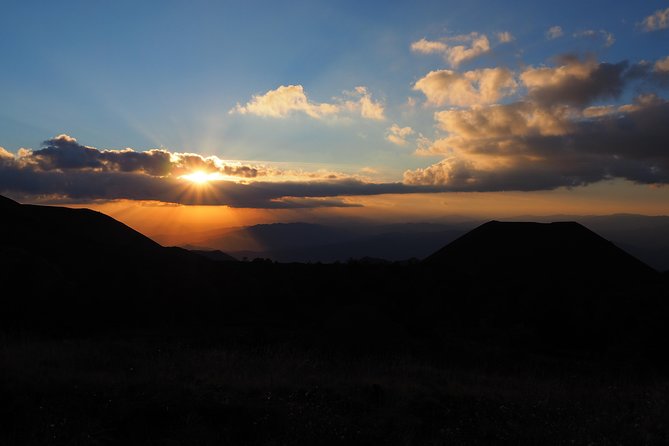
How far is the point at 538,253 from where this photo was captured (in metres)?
44.5

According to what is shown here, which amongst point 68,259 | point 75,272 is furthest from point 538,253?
point 68,259

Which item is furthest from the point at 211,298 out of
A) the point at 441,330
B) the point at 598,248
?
the point at 598,248

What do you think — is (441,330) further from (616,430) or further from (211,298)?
(616,430)

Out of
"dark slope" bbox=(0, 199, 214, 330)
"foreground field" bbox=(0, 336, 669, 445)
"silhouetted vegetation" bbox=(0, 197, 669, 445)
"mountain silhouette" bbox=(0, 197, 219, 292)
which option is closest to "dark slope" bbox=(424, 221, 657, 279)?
"silhouetted vegetation" bbox=(0, 197, 669, 445)

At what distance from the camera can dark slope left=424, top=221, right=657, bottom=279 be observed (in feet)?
132

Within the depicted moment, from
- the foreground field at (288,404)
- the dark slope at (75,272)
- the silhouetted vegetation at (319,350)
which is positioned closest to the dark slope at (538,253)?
the silhouetted vegetation at (319,350)

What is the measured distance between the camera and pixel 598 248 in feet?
145

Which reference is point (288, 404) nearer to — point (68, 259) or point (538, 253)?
point (68, 259)

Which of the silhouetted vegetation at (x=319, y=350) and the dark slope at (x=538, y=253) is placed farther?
the dark slope at (x=538, y=253)

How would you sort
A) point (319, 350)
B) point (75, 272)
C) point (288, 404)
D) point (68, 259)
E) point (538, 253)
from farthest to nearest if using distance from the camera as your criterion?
1. point (538, 253)
2. point (68, 259)
3. point (75, 272)
4. point (319, 350)
5. point (288, 404)

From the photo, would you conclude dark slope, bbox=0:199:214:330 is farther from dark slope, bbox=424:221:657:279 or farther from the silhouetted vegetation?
dark slope, bbox=424:221:657:279

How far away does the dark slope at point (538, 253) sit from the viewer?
40125 millimetres

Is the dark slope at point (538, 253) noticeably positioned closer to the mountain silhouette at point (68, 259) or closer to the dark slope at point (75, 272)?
the dark slope at point (75, 272)

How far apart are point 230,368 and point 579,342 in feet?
A: 60.4
